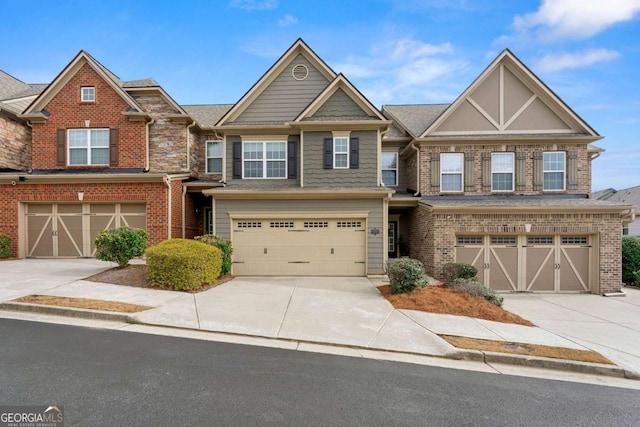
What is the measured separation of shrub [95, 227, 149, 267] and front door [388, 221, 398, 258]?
37.2 feet

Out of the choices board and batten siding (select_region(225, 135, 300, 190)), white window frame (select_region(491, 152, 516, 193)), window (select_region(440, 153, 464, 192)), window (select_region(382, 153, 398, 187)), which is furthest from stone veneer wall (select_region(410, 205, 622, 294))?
board and batten siding (select_region(225, 135, 300, 190))

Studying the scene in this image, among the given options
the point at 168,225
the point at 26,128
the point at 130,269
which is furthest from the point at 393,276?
the point at 26,128

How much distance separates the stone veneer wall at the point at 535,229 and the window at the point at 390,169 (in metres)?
3.52

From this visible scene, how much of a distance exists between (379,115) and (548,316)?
29.2 feet

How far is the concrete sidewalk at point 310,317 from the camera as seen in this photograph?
18.5ft

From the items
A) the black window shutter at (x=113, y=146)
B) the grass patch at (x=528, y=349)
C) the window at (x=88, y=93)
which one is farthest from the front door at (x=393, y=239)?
the window at (x=88, y=93)

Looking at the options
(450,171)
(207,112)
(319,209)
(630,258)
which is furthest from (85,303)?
(630,258)

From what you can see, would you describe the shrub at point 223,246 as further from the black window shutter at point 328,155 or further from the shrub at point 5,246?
the shrub at point 5,246

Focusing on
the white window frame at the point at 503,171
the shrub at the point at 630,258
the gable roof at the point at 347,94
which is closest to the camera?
the gable roof at the point at 347,94

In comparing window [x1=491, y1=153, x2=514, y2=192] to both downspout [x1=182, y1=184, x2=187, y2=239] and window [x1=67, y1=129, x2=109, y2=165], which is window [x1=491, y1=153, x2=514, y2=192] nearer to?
downspout [x1=182, y1=184, x2=187, y2=239]

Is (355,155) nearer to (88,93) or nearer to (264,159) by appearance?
(264,159)

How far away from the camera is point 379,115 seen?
1262cm

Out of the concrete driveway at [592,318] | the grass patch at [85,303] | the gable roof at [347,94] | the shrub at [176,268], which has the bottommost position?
the concrete driveway at [592,318]

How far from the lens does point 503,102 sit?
561 inches
